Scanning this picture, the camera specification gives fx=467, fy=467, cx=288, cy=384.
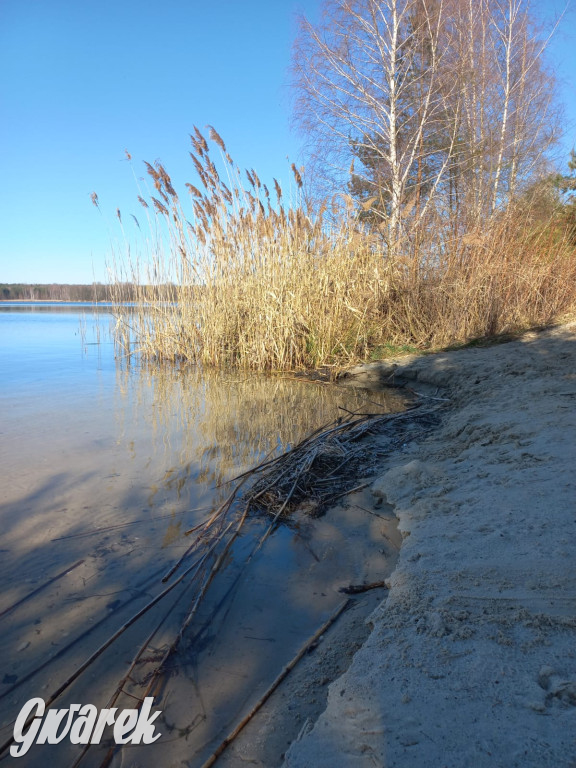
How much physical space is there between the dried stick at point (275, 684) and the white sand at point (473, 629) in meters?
0.17

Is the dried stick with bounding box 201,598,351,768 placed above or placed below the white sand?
below

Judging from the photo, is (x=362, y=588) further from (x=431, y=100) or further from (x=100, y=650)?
(x=431, y=100)

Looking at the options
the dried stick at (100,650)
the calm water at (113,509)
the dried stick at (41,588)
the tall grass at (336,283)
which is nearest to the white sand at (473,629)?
the calm water at (113,509)

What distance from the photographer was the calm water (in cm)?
122

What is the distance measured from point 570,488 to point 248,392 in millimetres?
3492

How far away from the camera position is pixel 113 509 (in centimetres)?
216

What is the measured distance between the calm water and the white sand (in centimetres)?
31

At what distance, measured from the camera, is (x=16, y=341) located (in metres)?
10.1

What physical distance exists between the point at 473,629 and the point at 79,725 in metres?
0.95

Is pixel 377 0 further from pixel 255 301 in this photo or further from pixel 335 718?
pixel 335 718

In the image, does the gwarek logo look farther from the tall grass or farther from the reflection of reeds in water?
the tall grass

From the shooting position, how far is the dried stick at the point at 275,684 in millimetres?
972

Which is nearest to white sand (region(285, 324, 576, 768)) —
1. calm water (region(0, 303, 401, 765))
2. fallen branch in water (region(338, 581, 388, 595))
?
fallen branch in water (region(338, 581, 388, 595))

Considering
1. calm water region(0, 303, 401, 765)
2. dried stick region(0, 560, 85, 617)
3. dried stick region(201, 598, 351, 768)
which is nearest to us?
dried stick region(201, 598, 351, 768)
